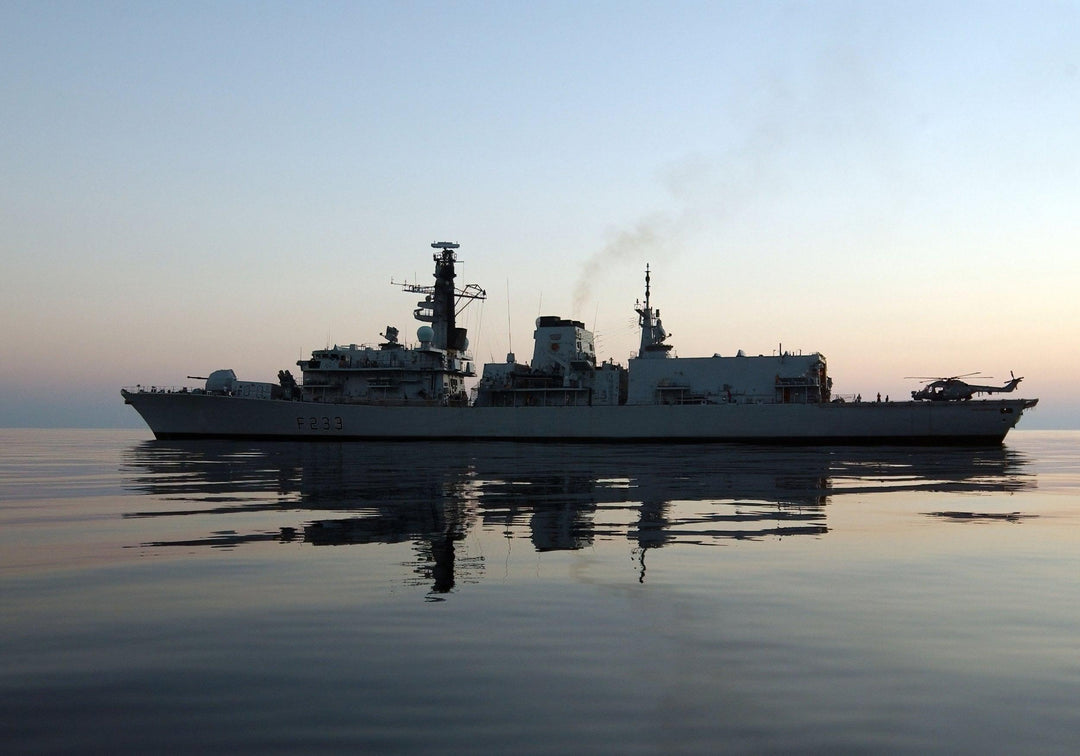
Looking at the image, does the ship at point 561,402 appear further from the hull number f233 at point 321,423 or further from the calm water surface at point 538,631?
the calm water surface at point 538,631

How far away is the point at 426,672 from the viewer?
210 inches

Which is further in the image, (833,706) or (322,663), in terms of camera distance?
(322,663)

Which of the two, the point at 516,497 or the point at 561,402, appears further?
the point at 561,402

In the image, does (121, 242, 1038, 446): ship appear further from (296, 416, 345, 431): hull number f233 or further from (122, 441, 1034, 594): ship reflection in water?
(122, 441, 1034, 594): ship reflection in water

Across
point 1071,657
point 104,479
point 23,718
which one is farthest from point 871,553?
point 104,479

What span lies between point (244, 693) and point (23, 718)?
3.65 ft

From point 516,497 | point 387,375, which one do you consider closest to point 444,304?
point 387,375

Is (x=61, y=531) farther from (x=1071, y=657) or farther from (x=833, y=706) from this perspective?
(x=1071, y=657)

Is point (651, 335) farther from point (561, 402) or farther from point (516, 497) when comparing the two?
point (516, 497)

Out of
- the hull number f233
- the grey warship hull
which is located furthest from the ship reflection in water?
the hull number f233

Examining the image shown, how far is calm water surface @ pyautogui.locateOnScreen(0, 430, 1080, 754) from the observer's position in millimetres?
4414

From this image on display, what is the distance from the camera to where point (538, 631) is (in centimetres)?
642

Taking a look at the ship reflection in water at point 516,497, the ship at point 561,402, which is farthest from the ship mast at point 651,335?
the ship reflection in water at point 516,497

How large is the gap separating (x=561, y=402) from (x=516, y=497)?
37.4 m
